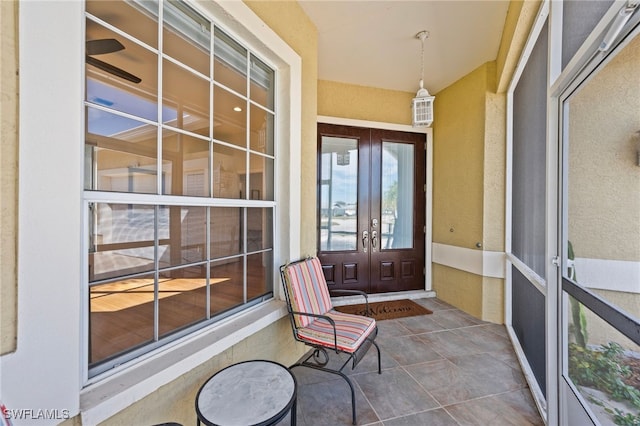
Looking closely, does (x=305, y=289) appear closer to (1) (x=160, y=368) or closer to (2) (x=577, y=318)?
(1) (x=160, y=368)

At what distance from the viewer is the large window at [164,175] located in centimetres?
124

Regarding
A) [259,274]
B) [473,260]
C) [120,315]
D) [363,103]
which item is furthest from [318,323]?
[363,103]

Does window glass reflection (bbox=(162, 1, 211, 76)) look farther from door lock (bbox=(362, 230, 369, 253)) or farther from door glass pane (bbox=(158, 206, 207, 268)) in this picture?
door lock (bbox=(362, 230, 369, 253))

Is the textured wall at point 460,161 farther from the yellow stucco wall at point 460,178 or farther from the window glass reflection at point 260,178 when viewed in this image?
the window glass reflection at point 260,178

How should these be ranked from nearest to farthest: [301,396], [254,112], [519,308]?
[301,396], [254,112], [519,308]

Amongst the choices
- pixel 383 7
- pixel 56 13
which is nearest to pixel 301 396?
pixel 56 13

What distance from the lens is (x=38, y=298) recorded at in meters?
0.89

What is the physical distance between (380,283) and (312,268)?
197cm

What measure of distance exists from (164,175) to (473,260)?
11.3 feet

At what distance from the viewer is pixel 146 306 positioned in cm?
155

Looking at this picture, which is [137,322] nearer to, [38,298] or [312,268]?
[38,298]

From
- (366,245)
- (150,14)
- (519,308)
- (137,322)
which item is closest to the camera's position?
(150,14)

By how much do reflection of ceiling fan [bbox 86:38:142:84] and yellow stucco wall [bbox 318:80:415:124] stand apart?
2.67 meters

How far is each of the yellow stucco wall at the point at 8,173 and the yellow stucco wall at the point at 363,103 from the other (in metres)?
3.19
